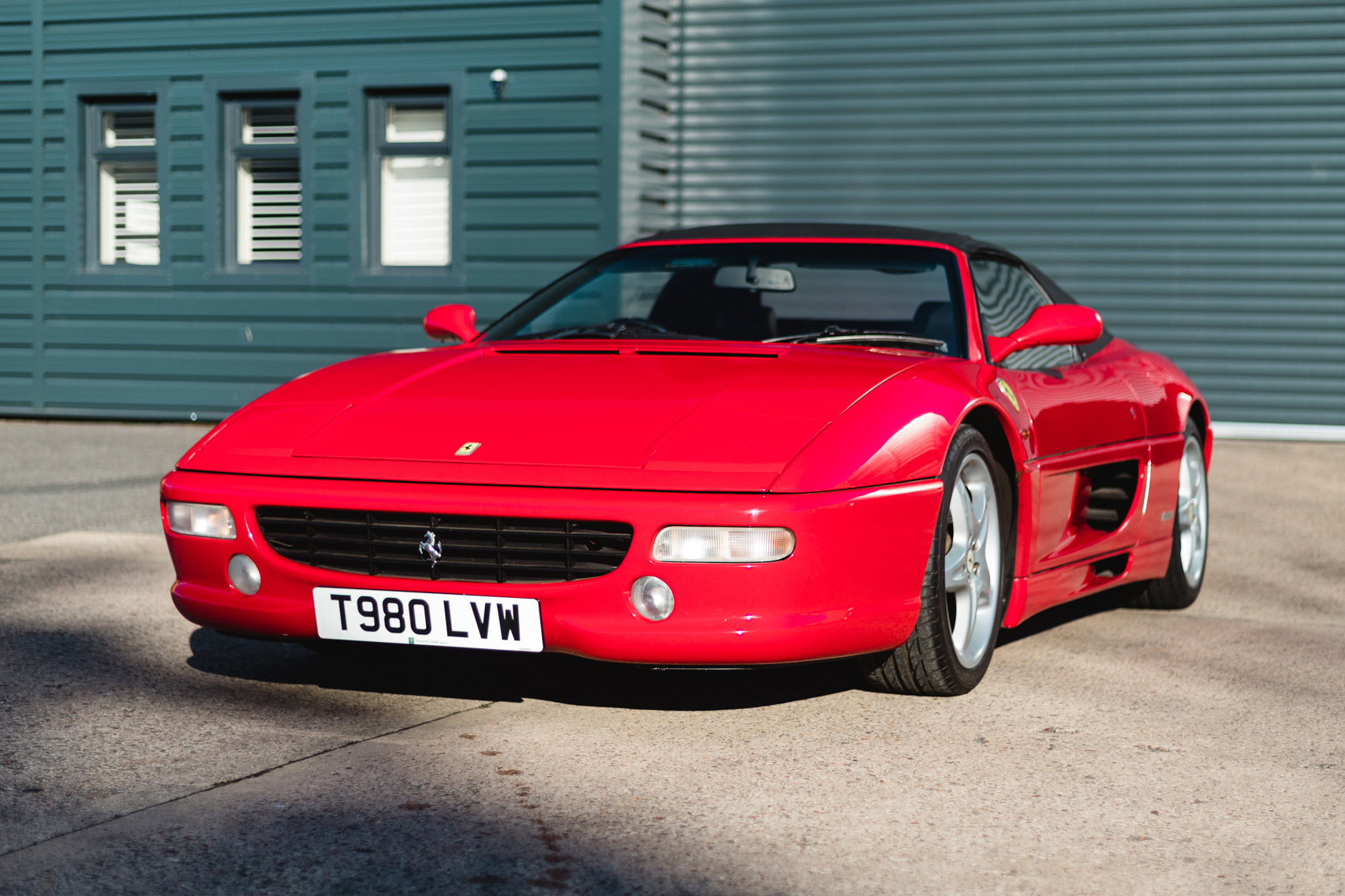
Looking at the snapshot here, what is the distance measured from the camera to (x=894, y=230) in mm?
4992

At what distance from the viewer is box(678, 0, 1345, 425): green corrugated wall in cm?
1160

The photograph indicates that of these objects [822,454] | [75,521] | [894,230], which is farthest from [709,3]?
[822,454]

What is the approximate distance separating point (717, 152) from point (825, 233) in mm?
7490

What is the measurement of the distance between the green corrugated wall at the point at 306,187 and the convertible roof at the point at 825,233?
20.0 feet

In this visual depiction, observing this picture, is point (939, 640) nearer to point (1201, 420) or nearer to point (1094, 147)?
point (1201, 420)

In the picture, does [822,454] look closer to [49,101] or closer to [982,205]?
[982,205]

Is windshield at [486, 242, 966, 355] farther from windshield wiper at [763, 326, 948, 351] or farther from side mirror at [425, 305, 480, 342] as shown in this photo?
side mirror at [425, 305, 480, 342]

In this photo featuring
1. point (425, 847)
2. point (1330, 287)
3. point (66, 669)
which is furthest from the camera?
point (1330, 287)

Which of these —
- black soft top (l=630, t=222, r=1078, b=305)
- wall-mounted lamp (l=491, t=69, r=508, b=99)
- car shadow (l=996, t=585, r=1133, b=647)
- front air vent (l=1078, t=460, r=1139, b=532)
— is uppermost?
wall-mounted lamp (l=491, t=69, r=508, b=99)

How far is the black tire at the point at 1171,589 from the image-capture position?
5547 mm

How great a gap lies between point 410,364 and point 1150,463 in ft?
8.02

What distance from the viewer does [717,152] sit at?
12242mm

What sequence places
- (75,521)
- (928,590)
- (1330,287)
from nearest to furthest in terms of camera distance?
(928,590) < (75,521) < (1330,287)

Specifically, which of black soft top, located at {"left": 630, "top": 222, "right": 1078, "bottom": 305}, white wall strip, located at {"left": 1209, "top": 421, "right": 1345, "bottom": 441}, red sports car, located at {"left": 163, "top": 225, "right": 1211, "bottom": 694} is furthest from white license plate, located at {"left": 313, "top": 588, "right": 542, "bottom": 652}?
white wall strip, located at {"left": 1209, "top": 421, "right": 1345, "bottom": 441}
